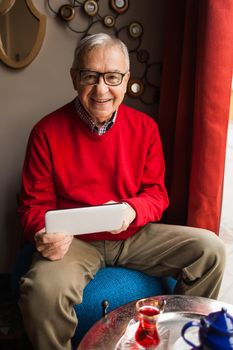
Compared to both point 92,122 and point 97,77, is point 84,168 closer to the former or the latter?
point 92,122

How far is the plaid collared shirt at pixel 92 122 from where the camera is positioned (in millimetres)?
1582

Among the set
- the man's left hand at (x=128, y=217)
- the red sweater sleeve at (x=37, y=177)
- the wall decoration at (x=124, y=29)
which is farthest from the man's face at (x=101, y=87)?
the wall decoration at (x=124, y=29)

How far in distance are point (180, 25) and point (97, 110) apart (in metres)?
0.67

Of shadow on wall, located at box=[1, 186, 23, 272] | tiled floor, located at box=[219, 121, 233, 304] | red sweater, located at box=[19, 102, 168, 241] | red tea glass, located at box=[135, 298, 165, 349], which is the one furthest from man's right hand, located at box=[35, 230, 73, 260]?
tiled floor, located at box=[219, 121, 233, 304]

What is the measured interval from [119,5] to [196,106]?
69cm

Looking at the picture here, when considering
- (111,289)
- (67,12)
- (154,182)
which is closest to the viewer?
(111,289)

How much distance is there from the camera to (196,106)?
5.22 ft

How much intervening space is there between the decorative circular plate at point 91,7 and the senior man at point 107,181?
0.45 meters

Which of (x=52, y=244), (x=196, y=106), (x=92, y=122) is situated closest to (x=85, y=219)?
(x=52, y=244)

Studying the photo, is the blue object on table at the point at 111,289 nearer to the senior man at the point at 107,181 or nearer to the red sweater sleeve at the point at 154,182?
the senior man at the point at 107,181

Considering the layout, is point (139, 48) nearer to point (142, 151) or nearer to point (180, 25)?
point (180, 25)

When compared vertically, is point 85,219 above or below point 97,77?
below

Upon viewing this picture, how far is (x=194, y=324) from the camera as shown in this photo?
941 mm

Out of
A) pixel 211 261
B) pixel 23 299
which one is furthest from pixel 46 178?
pixel 211 261
